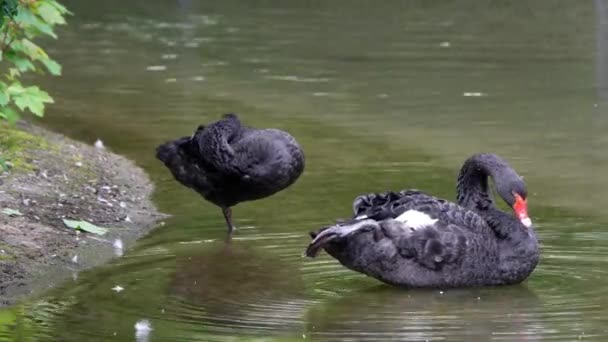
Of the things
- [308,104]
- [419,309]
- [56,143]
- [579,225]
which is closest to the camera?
[419,309]

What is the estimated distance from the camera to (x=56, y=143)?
9.92m

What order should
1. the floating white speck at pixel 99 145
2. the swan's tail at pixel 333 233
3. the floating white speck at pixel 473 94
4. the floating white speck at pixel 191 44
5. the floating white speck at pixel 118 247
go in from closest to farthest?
the swan's tail at pixel 333 233, the floating white speck at pixel 118 247, the floating white speck at pixel 99 145, the floating white speck at pixel 473 94, the floating white speck at pixel 191 44

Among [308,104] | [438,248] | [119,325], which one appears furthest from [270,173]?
[308,104]

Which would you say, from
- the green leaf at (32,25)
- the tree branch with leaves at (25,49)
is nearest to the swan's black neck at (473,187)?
the green leaf at (32,25)

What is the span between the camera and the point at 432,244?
6.71m

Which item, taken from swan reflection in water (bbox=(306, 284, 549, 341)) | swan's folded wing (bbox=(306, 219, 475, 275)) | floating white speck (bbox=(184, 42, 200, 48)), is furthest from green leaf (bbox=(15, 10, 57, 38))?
floating white speck (bbox=(184, 42, 200, 48))

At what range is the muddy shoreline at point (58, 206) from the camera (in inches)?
278

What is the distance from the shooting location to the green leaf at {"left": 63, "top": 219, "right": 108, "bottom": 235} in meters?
7.82

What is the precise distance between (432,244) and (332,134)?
13.7ft

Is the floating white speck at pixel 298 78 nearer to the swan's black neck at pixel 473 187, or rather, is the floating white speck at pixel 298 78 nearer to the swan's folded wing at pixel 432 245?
the swan's black neck at pixel 473 187

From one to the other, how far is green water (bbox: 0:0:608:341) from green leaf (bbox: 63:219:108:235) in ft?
0.86

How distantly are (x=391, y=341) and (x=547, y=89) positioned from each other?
281 inches

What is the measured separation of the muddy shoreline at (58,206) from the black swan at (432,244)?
1.41 meters

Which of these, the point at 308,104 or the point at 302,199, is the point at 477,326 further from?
the point at 308,104
